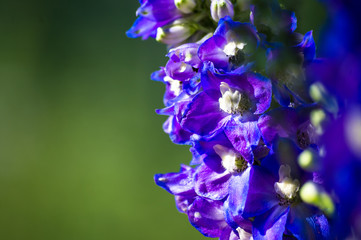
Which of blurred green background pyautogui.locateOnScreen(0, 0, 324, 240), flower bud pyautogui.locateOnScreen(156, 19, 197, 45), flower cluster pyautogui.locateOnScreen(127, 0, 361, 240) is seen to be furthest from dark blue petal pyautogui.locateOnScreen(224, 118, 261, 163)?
blurred green background pyautogui.locateOnScreen(0, 0, 324, 240)

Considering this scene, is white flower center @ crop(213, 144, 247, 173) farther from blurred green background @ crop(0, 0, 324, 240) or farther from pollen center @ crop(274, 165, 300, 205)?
blurred green background @ crop(0, 0, 324, 240)

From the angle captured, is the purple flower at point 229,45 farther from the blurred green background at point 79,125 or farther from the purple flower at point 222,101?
the blurred green background at point 79,125

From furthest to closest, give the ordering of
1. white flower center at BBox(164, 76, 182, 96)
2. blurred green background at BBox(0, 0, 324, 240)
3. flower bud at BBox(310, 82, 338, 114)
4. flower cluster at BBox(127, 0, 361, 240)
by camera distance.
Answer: blurred green background at BBox(0, 0, 324, 240), white flower center at BBox(164, 76, 182, 96), flower cluster at BBox(127, 0, 361, 240), flower bud at BBox(310, 82, 338, 114)

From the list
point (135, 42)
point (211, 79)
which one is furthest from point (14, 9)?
point (211, 79)

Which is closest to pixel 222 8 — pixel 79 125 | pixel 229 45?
pixel 229 45

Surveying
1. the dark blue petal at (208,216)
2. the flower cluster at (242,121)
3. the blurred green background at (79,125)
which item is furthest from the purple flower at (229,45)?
the blurred green background at (79,125)

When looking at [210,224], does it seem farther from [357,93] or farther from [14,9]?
[14,9]

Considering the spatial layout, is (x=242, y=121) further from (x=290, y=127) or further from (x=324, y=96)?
(x=324, y=96)
